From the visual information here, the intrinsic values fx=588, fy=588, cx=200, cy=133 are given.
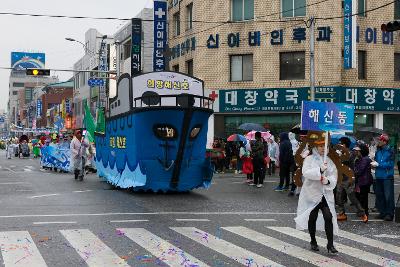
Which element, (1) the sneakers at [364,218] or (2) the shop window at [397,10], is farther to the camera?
(2) the shop window at [397,10]

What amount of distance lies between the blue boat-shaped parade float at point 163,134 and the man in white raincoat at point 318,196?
699 cm

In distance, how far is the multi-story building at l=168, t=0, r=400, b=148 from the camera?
103ft

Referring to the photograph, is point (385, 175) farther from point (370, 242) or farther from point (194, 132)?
point (194, 132)

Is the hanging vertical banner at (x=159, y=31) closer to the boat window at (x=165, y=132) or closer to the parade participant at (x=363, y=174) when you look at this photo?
the boat window at (x=165, y=132)

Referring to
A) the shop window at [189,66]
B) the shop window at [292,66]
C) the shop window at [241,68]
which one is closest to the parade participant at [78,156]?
the shop window at [241,68]

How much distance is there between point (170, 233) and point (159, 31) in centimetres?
2544

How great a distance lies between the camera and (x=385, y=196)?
1172 cm

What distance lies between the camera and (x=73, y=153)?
2123cm

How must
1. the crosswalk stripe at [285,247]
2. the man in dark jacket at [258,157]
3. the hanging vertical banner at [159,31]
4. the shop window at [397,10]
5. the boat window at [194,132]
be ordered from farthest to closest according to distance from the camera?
the hanging vertical banner at [159,31]
the shop window at [397,10]
the man in dark jacket at [258,157]
the boat window at [194,132]
the crosswalk stripe at [285,247]

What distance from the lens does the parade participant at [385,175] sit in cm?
1165

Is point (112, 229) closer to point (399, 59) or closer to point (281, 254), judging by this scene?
point (281, 254)

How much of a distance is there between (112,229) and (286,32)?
24.1 metres

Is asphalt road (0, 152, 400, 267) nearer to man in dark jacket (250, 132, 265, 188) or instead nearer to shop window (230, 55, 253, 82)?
man in dark jacket (250, 132, 265, 188)

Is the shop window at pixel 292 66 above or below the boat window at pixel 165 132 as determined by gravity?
above
